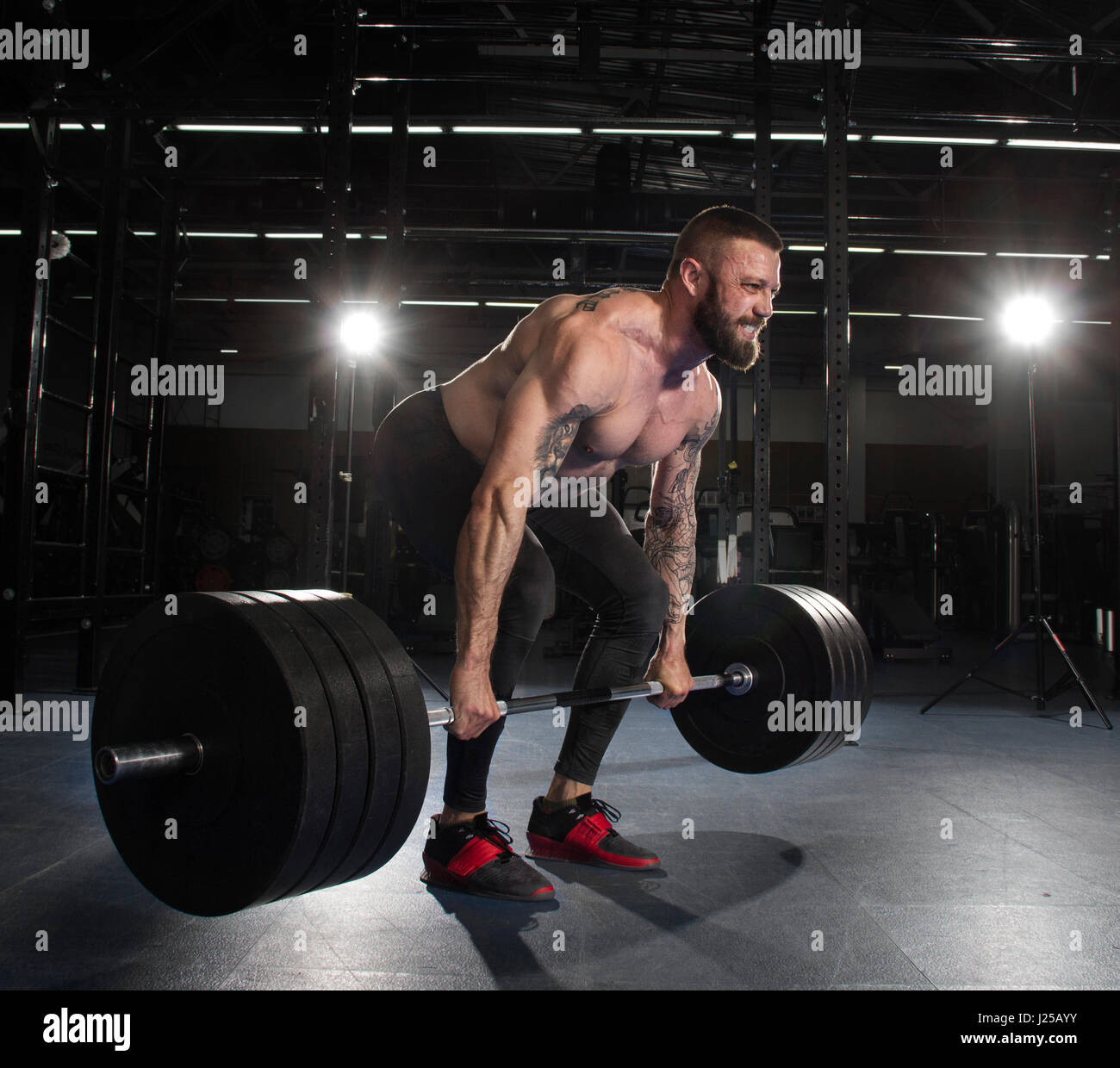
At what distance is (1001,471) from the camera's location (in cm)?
1195

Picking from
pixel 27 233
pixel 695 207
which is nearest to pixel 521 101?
pixel 695 207

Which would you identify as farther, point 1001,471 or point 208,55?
point 1001,471

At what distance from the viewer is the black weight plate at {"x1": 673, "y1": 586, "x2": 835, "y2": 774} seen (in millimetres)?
1928

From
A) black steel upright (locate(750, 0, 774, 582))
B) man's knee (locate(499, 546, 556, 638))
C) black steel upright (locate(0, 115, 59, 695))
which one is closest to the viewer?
man's knee (locate(499, 546, 556, 638))

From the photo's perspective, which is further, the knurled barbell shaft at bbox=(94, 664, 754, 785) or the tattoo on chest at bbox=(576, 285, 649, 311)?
the tattoo on chest at bbox=(576, 285, 649, 311)

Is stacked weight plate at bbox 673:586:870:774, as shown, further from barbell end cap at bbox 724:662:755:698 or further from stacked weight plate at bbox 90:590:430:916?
stacked weight plate at bbox 90:590:430:916

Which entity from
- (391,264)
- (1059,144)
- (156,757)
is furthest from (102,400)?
(1059,144)

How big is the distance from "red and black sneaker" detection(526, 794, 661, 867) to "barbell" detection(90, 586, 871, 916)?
60 cm

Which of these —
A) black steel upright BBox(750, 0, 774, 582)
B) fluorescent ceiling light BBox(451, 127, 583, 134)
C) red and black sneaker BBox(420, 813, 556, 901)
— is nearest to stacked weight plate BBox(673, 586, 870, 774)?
red and black sneaker BBox(420, 813, 556, 901)

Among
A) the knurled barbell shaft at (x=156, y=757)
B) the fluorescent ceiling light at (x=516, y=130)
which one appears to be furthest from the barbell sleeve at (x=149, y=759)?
the fluorescent ceiling light at (x=516, y=130)

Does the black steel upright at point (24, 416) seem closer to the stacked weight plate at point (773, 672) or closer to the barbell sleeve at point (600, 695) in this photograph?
the barbell sleeve at point (600, 695)

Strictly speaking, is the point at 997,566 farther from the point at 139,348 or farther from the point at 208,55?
the point at 139,348

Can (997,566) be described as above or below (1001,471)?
below
